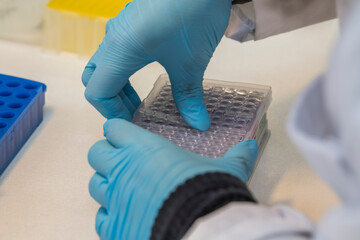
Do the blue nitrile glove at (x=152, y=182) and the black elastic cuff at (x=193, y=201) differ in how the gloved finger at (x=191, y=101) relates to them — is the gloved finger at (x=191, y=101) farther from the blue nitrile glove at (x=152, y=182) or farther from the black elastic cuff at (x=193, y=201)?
the black elastic cuff at (x=193, y=201)

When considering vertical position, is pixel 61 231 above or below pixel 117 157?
below

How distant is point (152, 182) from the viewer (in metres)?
0.86

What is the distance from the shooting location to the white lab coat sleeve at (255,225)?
60cm

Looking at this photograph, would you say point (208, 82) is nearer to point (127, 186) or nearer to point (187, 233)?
point (127, 186)

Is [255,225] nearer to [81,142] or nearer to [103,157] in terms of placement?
[103,157]

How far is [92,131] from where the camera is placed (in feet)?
4.42

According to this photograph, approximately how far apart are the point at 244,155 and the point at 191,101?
0.21 meters

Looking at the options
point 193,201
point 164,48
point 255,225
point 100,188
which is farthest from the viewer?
point 164,48

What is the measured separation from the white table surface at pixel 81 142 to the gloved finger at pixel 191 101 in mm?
208

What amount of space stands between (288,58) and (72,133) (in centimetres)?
76

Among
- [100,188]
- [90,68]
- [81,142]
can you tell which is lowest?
[81,142]

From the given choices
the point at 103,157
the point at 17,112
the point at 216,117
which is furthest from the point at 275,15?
the point at 17,112

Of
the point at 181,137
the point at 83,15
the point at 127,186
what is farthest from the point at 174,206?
the point at 83,15

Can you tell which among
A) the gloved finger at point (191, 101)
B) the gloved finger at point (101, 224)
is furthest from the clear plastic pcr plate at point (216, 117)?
the gloved finger at point (101, 224)
